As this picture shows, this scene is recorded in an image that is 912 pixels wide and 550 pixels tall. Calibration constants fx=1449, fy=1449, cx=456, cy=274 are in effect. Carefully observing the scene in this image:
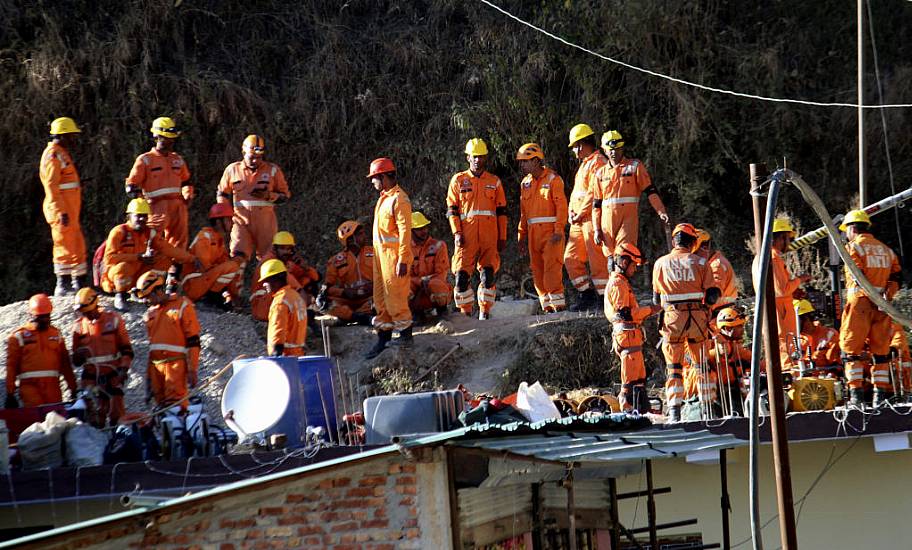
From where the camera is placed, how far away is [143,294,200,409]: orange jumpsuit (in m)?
16.2

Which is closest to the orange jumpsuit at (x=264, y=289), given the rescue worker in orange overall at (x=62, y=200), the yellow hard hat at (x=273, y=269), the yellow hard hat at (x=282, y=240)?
the yellow hard hat at (x=282, y=240)

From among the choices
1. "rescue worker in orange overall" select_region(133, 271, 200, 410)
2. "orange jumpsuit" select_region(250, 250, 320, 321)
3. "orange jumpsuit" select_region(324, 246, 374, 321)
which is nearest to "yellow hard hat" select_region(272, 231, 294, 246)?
"orange jumpsuit" select_region(250, 250, 320, 321)

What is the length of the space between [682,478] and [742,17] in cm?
1260

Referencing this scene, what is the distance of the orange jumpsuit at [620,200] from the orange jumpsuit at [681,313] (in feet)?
9.03

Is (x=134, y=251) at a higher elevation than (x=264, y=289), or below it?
higher

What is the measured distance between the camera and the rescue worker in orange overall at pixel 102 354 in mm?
16281

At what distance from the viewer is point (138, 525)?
9.49 metres

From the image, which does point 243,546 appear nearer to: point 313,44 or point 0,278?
point 0,278

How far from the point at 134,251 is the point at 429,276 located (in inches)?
162

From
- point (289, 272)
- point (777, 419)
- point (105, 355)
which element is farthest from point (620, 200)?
point (777, 419)

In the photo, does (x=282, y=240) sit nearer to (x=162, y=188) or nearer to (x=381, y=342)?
(x=162, y=188)

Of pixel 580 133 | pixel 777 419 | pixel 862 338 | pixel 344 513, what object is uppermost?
pixel 580 133

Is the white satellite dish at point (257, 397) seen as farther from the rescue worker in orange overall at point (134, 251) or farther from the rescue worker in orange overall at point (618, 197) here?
the rescue worker in orange overall at point (618, 197)

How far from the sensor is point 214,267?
19.8 metres
